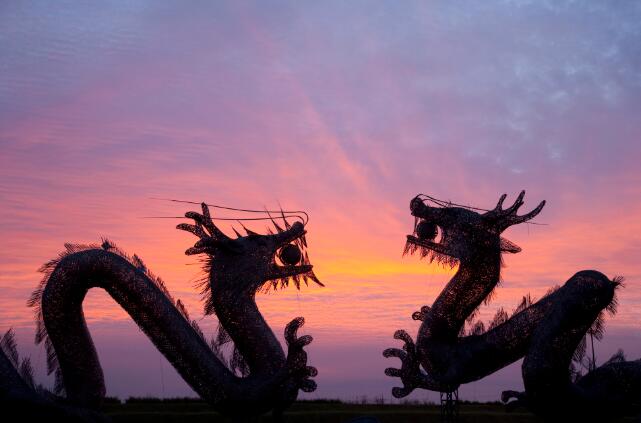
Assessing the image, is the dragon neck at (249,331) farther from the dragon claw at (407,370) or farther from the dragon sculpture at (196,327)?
the dragon claw at (407,370)

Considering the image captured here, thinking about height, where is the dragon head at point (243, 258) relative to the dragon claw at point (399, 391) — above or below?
above

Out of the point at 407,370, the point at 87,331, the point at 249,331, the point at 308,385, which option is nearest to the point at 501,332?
the point at 407,370

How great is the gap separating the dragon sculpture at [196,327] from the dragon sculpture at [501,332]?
1.55 meters

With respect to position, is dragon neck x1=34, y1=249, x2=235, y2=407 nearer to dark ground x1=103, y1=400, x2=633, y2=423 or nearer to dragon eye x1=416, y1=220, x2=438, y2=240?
dragon eye x1=416, y1=220, x2=438, y2=240

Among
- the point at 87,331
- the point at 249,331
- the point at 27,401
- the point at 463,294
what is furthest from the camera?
the point at 463,294

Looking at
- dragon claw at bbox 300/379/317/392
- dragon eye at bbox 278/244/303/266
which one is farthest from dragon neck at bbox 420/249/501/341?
dragon eye at bbox 278/244/303/266

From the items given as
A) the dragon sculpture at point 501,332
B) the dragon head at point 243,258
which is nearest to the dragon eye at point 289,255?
the dragon head at point 243,258

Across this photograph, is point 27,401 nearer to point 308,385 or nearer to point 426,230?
point 308,385

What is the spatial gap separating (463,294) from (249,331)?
2.72 meters

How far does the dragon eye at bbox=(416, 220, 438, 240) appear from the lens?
10445 mm

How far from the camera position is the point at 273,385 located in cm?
921

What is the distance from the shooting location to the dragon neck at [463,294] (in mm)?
9961

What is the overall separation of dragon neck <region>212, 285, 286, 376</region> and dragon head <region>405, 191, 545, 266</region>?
92.6 inches

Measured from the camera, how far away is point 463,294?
9.96 m
